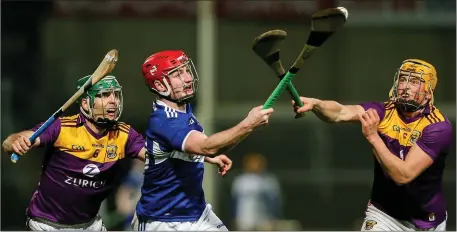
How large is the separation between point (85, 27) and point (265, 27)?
2.35 m

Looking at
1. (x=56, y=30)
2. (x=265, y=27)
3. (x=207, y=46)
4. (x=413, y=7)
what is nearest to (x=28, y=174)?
(x=56, y=30)

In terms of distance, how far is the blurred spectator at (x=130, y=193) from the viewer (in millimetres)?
10945

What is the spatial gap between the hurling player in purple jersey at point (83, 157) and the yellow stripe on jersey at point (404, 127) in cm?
150

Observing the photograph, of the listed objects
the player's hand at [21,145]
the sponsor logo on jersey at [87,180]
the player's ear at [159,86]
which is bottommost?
the sponsor logo on jersey at [87,180]

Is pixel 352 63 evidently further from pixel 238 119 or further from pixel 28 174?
pixel 28 174

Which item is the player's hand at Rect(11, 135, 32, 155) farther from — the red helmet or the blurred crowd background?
the blurred crowd background

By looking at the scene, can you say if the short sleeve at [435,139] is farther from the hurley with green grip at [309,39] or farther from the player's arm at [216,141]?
the player's arm at [216,141]

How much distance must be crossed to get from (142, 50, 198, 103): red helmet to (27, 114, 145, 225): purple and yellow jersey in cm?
59

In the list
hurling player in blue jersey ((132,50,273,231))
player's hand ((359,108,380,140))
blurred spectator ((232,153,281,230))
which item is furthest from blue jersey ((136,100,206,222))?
blurred spectator ((232,153,281,230))

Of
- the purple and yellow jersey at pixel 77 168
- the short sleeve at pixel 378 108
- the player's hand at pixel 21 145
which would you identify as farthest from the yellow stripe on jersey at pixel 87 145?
the short sleeve at pixel 378 108

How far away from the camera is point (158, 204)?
6.68 metres

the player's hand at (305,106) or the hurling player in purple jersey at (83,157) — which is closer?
the player's hand at (305,106)

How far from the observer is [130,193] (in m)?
10.9

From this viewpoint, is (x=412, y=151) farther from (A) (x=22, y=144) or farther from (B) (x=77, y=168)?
(A) (x=22, y=144)
